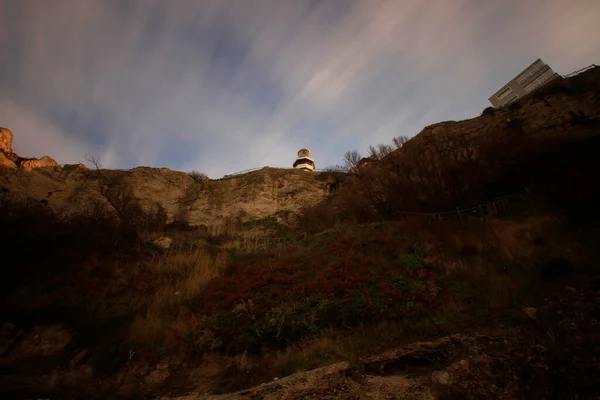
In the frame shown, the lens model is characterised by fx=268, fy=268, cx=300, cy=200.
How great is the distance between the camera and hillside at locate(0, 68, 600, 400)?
14.0 ft

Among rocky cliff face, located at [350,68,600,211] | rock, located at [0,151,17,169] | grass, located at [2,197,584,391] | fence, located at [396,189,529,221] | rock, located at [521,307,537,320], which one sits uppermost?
rock, located at [0,151,17,169]

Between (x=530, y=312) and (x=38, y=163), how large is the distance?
33685 mm

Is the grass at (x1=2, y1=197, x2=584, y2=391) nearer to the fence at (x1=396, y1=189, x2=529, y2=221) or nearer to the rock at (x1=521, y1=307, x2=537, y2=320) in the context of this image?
the rock at (x1=521, y1=307, x2=537, y2=320)

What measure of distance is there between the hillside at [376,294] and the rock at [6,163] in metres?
14.5

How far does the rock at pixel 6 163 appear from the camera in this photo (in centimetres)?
2161

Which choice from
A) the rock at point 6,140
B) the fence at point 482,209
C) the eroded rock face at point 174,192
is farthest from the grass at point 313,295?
the rock at point 6,140

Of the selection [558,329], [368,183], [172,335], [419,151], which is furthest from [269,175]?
[558,329]

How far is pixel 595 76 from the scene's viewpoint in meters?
12.0

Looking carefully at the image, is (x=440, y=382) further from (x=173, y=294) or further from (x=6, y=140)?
(x=6, y=140)

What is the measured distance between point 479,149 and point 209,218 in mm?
21997

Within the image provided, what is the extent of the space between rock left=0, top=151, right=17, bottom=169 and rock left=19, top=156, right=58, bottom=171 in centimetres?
50

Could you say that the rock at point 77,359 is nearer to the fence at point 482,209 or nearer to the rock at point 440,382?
the rock at point 440,382

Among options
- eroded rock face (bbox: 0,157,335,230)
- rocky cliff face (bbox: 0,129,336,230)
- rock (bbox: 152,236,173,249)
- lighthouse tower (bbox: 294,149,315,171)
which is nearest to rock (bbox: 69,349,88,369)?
rock (bbox: 152,236,173,249)

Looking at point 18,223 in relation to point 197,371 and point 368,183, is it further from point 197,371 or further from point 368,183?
point 368,183
